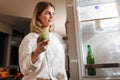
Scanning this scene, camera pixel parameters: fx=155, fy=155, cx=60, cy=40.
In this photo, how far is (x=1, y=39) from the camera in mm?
3820

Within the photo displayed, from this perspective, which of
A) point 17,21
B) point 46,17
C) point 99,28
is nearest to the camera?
point 46,17

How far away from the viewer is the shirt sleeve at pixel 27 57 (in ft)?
2.41

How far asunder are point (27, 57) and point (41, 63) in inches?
3.0

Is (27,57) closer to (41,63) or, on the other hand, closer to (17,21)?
(41,63)

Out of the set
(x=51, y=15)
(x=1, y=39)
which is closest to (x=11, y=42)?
(x=1, y=39)

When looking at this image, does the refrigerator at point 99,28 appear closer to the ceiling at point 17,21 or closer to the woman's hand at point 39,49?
the woman's hand at point 39,49

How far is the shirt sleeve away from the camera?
736 millimetres

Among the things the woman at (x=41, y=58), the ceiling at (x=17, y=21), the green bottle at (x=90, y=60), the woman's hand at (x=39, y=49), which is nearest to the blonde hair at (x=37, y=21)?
the woman at (x=41, y=58)

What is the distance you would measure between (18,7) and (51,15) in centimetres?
215

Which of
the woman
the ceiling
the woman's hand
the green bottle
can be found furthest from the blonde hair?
the ceiling

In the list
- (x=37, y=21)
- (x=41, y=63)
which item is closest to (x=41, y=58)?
(x=41, y=63)

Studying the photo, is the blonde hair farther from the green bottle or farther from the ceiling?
the ceiling

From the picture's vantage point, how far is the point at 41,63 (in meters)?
0.77

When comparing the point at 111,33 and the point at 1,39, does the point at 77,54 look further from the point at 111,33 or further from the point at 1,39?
the point at 1,39
